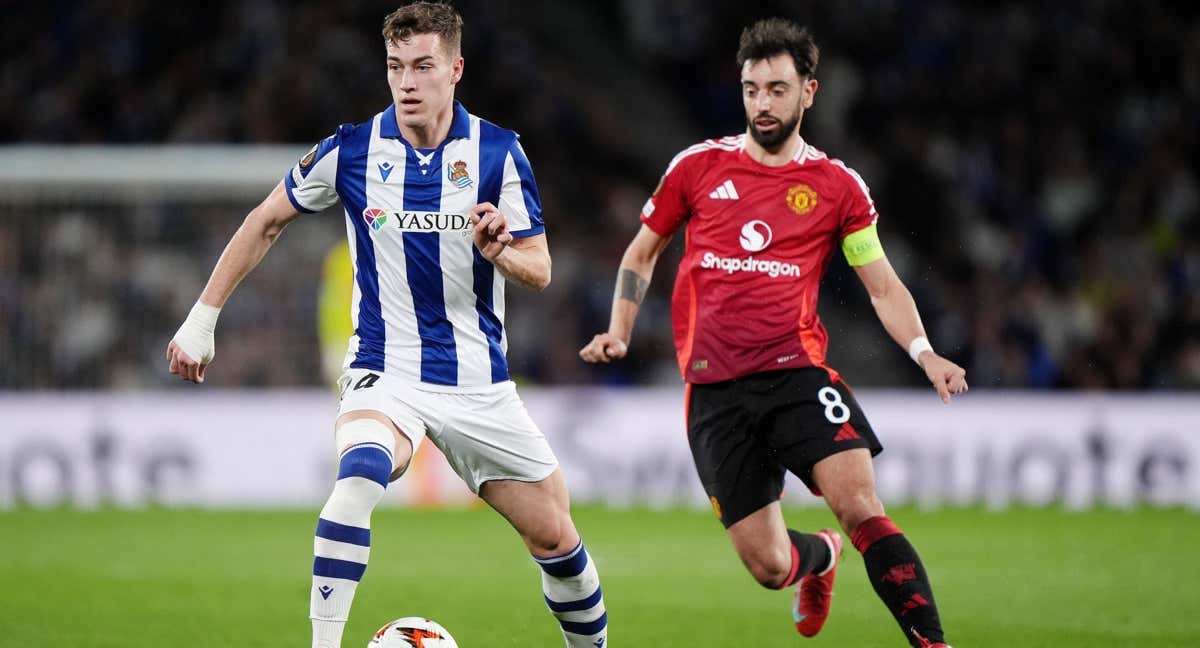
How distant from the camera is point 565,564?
5.89 m

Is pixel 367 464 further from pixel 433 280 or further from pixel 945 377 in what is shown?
pixel 945 377

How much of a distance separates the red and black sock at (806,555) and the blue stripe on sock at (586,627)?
0.95m

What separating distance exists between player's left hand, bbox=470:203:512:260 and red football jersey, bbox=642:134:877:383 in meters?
1.34

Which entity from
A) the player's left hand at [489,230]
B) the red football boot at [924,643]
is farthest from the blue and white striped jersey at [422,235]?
the red football boot at [924,643]

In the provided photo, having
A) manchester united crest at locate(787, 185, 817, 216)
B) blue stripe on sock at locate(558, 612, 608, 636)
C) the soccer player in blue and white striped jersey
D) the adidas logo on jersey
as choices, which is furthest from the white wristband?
blue stripe on sock at locate(558, 612, 608, 636)

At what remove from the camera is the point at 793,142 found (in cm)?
658

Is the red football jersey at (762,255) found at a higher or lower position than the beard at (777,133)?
lower

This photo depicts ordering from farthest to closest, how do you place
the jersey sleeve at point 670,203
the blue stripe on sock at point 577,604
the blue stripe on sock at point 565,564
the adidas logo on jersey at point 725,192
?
the jersey sleeve at point 670,203 → the adidas logo on jersey at point 725,192 → the blue stripe on sock at point 577,604 → the blue stripe on sock at point 565,564

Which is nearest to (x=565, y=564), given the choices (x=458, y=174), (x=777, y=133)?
(x=458, y=174)

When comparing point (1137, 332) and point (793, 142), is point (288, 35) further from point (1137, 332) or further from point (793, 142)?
point (793, 142)

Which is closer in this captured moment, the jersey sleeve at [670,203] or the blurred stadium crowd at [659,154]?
the jersey sleeve at [670,203]

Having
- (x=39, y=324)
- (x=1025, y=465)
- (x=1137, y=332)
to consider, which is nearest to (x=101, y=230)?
(x=39, y=324)

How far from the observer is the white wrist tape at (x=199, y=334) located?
5.78 metres

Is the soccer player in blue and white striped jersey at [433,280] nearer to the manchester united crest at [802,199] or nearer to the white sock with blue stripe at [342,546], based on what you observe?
the white sock with blue stripe at [342,546]
